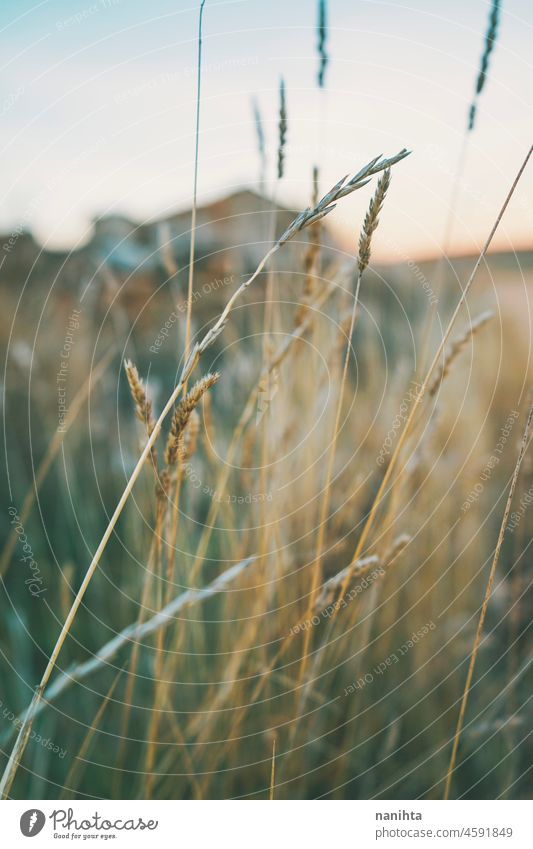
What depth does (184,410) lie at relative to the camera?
453 millimetres

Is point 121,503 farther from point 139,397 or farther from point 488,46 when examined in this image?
point 488,46

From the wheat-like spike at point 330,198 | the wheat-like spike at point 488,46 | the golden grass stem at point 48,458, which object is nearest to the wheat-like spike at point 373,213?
the wheat-like spike at point 330,198

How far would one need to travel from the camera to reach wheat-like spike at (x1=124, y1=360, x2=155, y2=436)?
0.46 meters

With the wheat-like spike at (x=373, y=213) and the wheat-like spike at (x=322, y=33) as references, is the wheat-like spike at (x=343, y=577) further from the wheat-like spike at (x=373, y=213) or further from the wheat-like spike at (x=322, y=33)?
the wheat-like spike at (x=322, y=33)

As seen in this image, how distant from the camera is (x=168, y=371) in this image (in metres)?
1.45

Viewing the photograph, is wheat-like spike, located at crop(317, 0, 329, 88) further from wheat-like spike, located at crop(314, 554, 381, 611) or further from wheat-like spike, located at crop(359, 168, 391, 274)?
wheat-like spike, located at crop(314, 554, 381, 611)

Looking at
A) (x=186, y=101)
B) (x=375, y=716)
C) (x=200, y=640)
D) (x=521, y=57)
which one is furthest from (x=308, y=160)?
(x=375, y=716)

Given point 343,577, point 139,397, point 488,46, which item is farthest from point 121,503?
point 488,46

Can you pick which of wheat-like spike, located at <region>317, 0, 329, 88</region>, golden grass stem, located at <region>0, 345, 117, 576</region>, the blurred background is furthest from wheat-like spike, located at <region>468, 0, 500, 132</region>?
golden grass stem, located at <region>0, 345, 117, 576</region>

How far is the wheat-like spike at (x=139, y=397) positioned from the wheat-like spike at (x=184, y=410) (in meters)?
0.03

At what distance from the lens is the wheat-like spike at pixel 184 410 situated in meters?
0.44

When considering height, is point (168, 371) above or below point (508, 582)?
above
